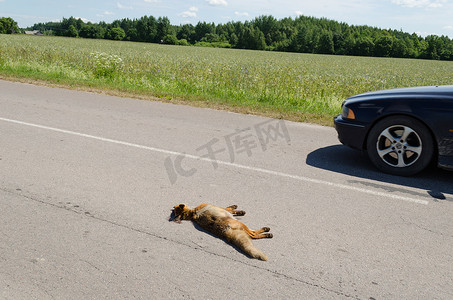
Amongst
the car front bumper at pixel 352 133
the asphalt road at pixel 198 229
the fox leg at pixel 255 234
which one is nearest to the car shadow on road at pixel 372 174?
the asphalt road at pixel 198 229

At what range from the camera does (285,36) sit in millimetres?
135125

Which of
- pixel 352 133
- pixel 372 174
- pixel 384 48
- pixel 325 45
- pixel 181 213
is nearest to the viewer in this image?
pixel 181 213

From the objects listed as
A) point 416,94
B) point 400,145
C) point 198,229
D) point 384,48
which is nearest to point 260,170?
point 400,145

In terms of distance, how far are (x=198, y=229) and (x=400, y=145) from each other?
10.6 feet

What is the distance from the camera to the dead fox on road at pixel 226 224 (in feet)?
11.3

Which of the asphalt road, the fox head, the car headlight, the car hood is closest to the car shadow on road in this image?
the asphalt road

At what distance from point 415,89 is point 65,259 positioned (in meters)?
5.20

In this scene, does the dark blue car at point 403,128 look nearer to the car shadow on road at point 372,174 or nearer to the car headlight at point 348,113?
the car headlight at point 348,113

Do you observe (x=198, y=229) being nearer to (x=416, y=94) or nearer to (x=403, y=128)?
(x=403, y=128)

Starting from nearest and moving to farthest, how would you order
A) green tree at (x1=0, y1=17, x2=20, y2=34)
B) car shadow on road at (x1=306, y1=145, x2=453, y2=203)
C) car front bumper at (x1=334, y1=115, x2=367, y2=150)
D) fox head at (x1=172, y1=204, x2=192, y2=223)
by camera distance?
fox head at (x1=172, y1=204, x2=192, y2=223) → car shadow on road at (x1=306, y1=145, x2=453, y2=203) → car front bumper at (x1=334, y1=115, x2=367, y2=150) → green tree at (x1=0, y1=17, x2=20, y2=34)

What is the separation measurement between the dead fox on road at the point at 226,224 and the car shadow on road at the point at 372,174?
2.12 m

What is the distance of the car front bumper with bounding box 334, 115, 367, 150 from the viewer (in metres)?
5.91

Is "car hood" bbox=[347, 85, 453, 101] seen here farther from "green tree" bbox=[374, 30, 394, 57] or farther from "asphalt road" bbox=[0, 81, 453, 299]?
"green tree" bbox=[374, 30, 394, 57]

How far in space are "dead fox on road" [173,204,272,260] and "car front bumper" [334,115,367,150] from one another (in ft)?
8.66
